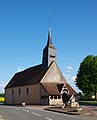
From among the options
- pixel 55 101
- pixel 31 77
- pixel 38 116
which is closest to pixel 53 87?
pixel 55 101

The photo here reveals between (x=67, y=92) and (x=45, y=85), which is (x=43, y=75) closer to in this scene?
(x=45, y=85)

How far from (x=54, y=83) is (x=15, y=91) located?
16.4m

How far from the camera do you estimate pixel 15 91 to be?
70938 mm

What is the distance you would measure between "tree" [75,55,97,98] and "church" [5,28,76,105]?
8.79m

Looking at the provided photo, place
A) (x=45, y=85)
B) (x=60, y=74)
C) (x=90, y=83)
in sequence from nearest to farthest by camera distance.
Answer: (x=45, y=85) < (x=60, y=74) < (x=90, y=83)

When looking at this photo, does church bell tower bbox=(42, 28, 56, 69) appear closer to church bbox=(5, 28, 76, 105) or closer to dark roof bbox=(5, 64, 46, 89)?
church bbox=(5, 28, 76, 105)

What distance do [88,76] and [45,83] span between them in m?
16.1

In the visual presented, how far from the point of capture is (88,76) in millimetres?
69062

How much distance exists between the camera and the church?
5538 cm

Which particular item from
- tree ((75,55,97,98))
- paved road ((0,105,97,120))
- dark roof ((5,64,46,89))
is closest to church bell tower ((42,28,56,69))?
A: dark roof ((5,64,46,89))

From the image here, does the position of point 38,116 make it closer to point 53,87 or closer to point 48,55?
point 53,87

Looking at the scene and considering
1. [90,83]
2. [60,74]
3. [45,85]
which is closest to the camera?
[45,85]

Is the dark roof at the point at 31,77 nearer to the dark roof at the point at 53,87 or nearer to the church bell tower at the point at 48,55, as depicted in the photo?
the church bell tower at the point at 48,55

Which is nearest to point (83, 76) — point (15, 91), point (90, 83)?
point (90, 83)
